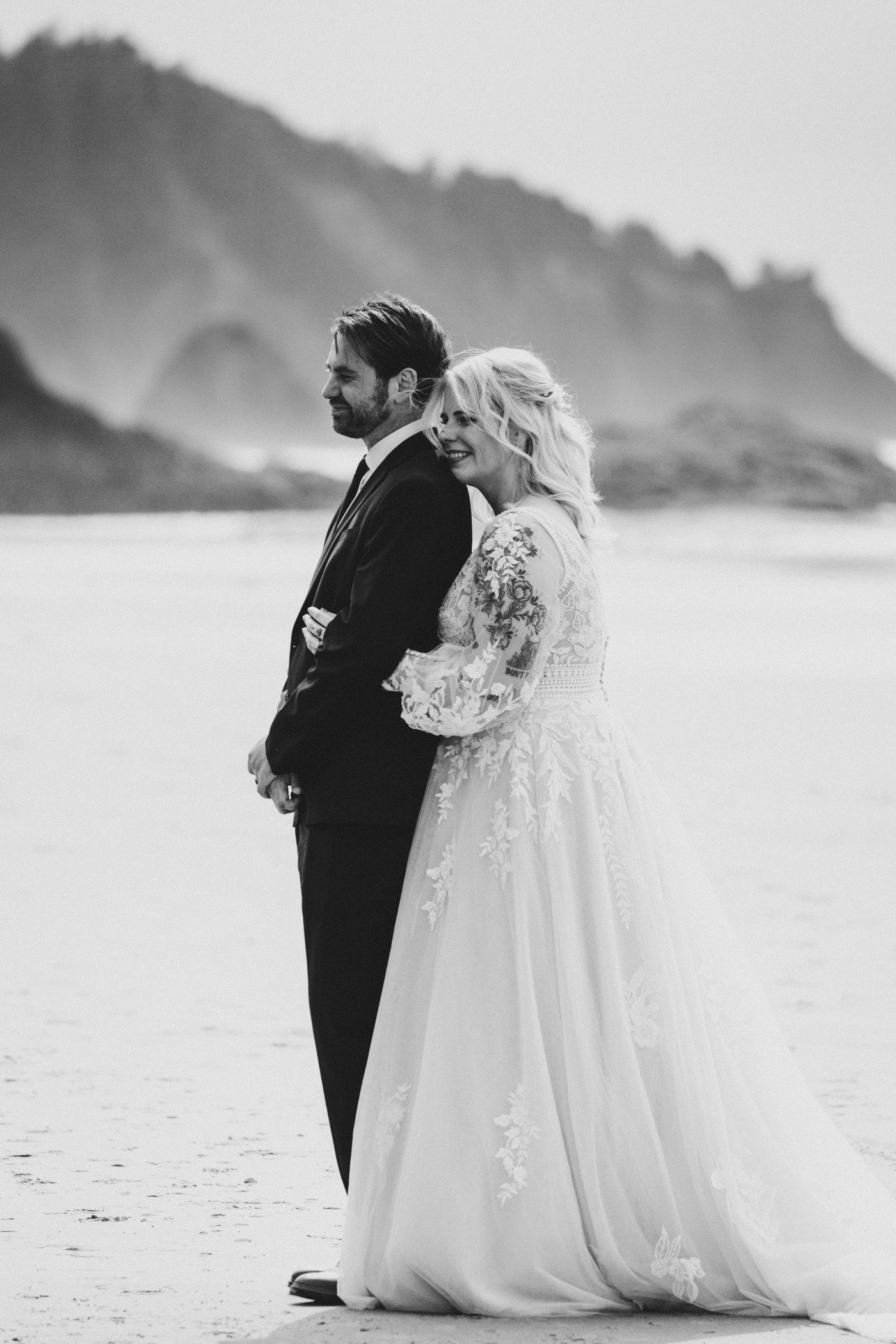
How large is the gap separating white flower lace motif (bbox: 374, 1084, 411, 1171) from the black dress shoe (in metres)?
0.24

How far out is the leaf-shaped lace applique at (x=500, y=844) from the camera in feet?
10.2

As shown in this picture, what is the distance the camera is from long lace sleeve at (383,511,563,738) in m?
3.05

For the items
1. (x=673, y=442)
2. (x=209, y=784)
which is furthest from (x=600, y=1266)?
(x=673, y=442)

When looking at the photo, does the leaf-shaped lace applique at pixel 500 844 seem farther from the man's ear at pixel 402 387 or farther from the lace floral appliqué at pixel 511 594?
the man's ear at pixel 402 387

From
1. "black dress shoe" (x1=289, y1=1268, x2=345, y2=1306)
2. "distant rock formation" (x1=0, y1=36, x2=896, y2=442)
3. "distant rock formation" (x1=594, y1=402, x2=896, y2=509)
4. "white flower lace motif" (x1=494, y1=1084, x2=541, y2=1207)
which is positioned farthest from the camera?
"distant rock formation" (x1=0, y1=36, x2=896, y2=442)

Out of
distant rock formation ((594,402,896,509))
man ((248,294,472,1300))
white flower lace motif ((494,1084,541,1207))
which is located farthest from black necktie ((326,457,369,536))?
distant rock formation ((594,402,896,509))

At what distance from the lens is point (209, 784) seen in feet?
33.2

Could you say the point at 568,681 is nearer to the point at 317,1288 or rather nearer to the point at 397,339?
the point at 397,339

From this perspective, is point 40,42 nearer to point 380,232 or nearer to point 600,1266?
point 380,232

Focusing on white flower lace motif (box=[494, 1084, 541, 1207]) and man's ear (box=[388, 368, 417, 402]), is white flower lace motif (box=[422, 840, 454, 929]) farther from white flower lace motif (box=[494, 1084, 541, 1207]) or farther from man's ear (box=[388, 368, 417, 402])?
man's ear (box=[388, 368, 417, 402])

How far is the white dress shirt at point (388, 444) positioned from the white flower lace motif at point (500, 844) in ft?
2.34

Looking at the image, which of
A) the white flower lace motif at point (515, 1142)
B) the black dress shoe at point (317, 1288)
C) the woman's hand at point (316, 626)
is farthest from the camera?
the woman's hand at point (316, 626)

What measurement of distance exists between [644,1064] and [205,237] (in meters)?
89.7

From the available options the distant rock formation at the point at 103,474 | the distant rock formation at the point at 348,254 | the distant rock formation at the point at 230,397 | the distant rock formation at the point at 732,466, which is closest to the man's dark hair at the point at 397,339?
the distant rock formation at the point at 103,474
